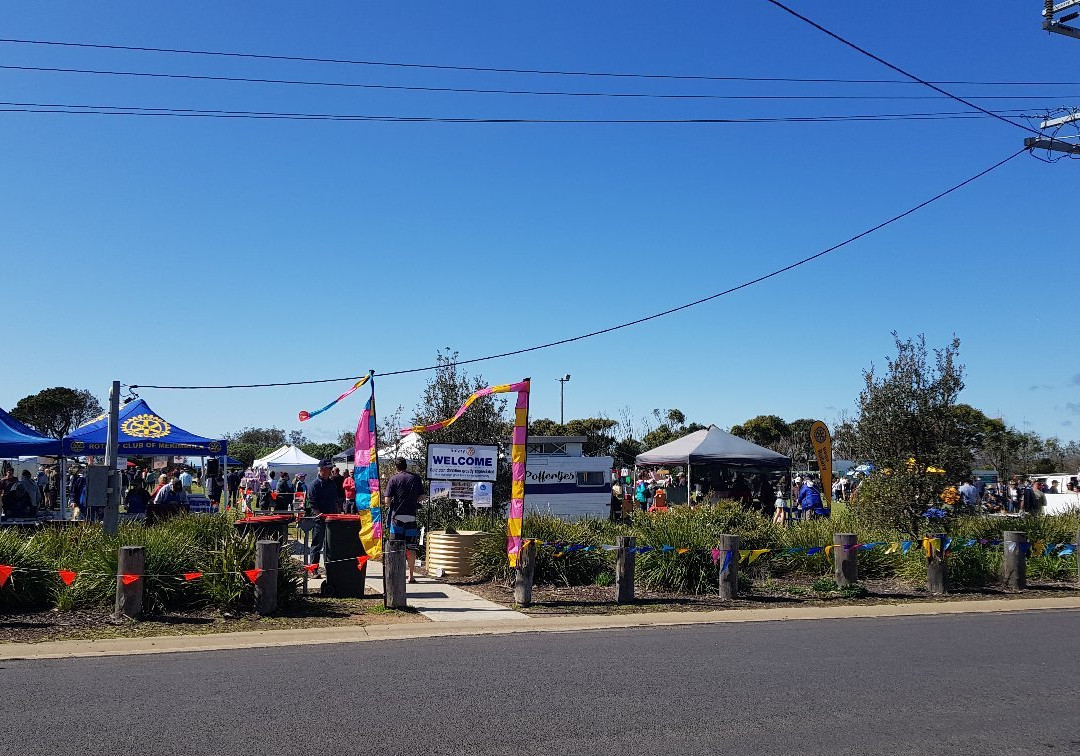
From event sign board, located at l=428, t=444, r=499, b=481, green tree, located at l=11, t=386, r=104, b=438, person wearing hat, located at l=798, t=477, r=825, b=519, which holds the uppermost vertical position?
green tree, located at l=11, t=386, r=104, b=438

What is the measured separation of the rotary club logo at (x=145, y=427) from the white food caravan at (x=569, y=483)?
8821 mm

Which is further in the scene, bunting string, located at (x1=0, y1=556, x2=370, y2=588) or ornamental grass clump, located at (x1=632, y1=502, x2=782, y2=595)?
ornamental grass clump, located at (x1=632, y1=502, x2=782, y2=595)

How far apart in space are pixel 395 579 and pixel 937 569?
8030 mm

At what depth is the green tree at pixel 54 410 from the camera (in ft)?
237

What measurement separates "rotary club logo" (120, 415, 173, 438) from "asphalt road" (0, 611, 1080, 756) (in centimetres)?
1193

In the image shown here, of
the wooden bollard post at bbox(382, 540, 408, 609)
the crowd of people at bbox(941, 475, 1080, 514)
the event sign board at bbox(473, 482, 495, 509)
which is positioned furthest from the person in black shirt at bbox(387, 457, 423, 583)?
the crowd of people at bbox(941, 475, 1080, 514)

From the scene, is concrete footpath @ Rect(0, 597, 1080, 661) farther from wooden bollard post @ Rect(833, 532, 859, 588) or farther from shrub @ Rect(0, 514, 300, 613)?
shrub @ Rect(0, 514, 300, 613)

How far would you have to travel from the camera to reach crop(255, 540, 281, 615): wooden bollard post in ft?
34.5

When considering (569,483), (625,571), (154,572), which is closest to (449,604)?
(625,571)

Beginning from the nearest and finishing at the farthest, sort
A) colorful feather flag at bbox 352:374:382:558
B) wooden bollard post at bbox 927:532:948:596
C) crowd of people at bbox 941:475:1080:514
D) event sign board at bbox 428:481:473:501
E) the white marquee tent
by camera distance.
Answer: colorful feather flag at bbox 352:374:382:558 → wooden bollard post at bbox 927:532:948:596 → event sign board at bbox 428:481:473:501 → crowd of people at bbox 941:475:1080:514 → the white marquee tent

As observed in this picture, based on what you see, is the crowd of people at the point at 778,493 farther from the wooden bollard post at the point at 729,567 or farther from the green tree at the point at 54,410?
the green tree at the point at 54,410

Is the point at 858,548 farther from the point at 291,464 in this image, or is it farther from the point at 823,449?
the point at 291,464

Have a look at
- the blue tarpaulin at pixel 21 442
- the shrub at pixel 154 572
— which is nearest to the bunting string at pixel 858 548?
the shrub at pixel 154 572

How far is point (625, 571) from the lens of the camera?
12211mm
